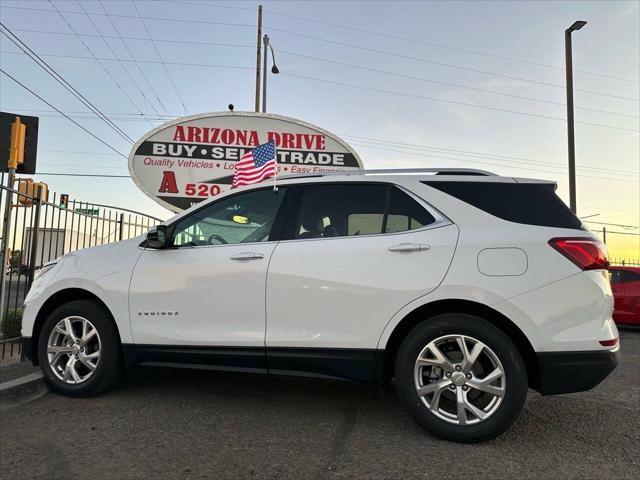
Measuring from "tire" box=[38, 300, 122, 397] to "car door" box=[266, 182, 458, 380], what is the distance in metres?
1.42

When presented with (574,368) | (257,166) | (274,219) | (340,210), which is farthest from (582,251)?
(257,166)

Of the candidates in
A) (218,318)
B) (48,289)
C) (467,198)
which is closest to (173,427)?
(218,318)

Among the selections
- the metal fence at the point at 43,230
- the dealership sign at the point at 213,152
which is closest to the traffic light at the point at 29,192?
the metal fence at the point at 43,230

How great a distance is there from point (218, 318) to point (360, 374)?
1.15m

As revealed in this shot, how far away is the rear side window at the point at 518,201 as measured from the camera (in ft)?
10.3

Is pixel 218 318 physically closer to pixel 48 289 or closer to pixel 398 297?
pixel 398 297

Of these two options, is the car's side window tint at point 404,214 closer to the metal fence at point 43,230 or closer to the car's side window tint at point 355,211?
the car's side window tint at point 355,211

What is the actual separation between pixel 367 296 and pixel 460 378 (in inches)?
31.3

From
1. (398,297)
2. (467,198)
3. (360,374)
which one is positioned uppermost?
(467,198)

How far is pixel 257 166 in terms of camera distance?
9.61 metres

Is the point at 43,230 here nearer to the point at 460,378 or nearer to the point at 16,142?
the point at 16,142

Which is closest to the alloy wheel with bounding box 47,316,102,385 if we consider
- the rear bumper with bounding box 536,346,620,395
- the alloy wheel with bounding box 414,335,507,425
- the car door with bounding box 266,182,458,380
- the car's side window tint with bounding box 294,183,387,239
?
the car door with bounding box 266,182,458,380

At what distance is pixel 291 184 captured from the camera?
3.84 meters

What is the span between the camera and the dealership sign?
39.4 feet
